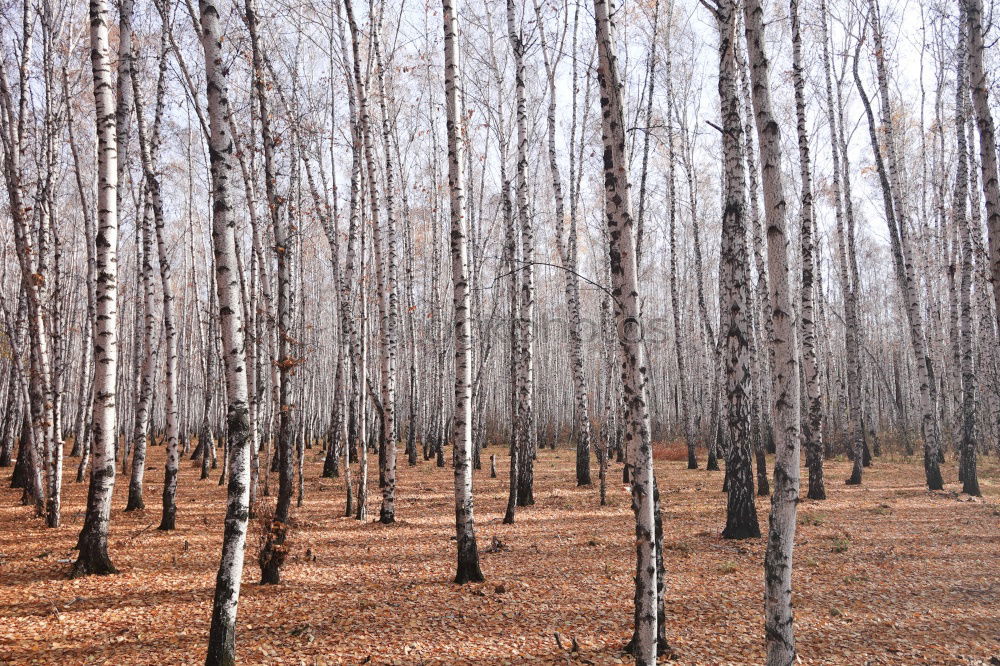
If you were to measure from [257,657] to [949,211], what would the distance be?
73.8 feet

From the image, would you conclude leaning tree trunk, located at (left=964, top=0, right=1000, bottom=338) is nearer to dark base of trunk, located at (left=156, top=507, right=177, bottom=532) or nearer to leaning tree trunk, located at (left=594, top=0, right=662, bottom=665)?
leaning tree trunk, located at (left=594, top=0, right=662, bottom=665)

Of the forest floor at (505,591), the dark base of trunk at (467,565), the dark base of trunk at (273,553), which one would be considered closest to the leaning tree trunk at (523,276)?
the forest floor at (505,591)

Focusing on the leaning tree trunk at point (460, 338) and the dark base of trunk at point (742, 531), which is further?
the dark base of trunk at point (742, 531)

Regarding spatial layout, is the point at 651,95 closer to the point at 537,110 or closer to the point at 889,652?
the point at 537,110

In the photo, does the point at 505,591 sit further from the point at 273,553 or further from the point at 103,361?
the point at 103,361

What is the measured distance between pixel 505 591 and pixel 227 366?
358cm

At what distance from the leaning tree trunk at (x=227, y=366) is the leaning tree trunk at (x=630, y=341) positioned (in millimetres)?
2392

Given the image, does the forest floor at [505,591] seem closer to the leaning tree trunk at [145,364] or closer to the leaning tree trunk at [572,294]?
the leaning tree trunk at [145,364]

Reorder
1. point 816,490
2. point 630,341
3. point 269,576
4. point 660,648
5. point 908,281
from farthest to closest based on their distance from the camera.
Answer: point 908,281
point 816,490
point 269,576
point 660,648
point 630,341

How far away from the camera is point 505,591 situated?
5.66m

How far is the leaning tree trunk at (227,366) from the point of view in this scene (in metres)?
3.55

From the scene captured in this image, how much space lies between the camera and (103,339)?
5.81m

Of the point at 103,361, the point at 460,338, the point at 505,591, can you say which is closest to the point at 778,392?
the point at 460,338

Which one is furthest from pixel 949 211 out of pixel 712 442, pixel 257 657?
pixel 257 657
